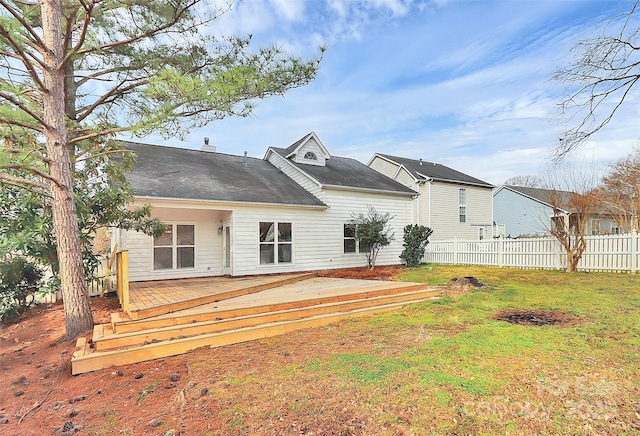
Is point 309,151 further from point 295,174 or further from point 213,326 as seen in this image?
point 213,326

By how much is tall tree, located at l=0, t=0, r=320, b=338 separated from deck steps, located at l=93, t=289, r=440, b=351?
1384 millimetres

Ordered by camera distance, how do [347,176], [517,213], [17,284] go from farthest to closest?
[517,213] < [347,176] < [17,284]

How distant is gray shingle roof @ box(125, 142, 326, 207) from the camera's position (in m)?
9.41

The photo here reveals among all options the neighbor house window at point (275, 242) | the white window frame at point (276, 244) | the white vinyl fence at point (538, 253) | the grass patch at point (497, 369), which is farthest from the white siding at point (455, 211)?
the grass patch at point (497, 369)

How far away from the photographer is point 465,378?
320 centimetres

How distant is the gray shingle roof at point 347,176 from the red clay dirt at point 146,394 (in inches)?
342

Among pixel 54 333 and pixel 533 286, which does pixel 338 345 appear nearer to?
pixel 54 333

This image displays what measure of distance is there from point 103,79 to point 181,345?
6.04 metres

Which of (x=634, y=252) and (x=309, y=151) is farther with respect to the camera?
(x=309, y=151)

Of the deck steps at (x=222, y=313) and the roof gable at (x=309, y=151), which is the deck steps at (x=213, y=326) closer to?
the deck steps at (x=222, y=313)

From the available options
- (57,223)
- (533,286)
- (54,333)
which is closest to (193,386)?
(57,223)

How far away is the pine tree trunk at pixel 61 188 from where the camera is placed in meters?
4.89

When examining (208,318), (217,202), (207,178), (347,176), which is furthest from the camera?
(347,176)

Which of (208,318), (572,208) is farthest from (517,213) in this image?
(208,318)
